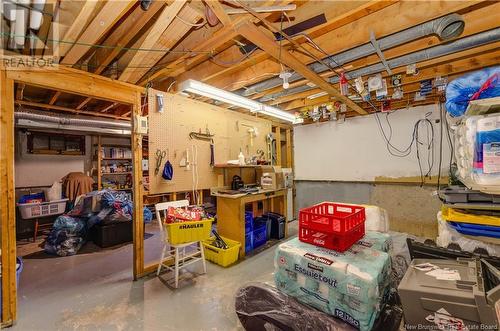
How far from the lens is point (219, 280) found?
271 centimetres

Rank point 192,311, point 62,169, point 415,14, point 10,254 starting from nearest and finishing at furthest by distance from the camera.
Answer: point 415,14 → point 10,254 → point 192,311 → point 62,169

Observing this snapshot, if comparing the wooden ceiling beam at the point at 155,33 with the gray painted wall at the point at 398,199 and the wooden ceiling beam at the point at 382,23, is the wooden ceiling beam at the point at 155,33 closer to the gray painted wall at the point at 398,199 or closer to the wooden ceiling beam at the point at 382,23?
the wooden ceiling beam at the point at 382,23

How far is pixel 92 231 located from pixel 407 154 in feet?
19.8

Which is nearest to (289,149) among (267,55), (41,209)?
(267,55)

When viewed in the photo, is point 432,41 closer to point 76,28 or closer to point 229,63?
point 229,63

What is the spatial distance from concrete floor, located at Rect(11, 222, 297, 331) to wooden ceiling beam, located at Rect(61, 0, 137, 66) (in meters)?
2.39

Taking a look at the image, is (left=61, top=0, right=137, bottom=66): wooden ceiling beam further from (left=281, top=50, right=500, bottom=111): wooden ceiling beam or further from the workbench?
(left=281, top=50, right=500, bottom=111): wooden ceiling beam

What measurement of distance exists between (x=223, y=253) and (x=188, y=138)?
1.67m

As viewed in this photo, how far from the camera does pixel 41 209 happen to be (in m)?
4.36

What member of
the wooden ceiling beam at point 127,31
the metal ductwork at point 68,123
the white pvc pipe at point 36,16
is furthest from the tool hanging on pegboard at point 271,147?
the white pvc pipe at point 36,16

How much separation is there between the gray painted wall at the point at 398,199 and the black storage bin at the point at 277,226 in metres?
1.61

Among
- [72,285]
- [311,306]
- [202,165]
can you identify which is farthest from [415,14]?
[72,285]

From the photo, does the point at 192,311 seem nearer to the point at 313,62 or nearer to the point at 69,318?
the point at 69,318

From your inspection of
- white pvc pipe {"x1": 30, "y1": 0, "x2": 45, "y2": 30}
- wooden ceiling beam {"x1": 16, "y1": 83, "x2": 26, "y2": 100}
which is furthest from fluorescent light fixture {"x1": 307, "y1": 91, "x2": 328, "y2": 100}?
wooden ceiling beam {"x1": 16, "y1": 83, "x2": 26, "y2": 100}
